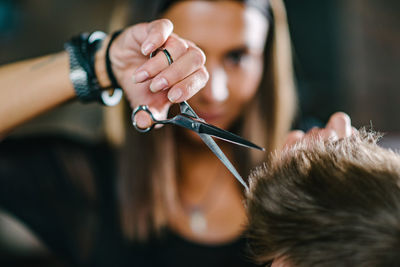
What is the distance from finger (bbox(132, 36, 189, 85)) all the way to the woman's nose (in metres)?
0.49

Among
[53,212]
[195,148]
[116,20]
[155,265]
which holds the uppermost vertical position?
[116,20]

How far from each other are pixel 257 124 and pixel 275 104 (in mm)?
102

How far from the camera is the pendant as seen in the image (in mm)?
1316

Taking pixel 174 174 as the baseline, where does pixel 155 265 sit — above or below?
below

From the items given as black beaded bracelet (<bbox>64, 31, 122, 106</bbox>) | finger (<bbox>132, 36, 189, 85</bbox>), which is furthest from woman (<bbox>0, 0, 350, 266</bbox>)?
finger (<bbox>132, 36, 189, 85</bbox>)

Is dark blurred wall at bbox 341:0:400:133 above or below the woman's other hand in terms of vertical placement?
above

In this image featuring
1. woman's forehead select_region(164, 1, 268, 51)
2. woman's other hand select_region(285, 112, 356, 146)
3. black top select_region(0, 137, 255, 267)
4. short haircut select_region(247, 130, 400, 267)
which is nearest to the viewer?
short haircut select_region(247, 130, 400, 267)

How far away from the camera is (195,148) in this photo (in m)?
1.42

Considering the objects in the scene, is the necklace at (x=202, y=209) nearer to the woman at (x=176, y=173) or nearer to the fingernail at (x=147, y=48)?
the woman at (x=176, y=173)

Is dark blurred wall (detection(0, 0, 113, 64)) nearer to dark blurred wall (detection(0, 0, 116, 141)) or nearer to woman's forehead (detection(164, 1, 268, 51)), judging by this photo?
dark blurred wall (detection(0, 0, 116, 141))

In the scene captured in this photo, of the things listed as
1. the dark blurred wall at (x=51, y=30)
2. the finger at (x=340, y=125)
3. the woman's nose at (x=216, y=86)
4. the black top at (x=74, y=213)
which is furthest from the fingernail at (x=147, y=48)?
the dark blurred wall at (x=51, y=30)

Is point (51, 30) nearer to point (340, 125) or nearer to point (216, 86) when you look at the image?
point (216, 86)

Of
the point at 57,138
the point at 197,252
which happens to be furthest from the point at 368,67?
the point at 57,138

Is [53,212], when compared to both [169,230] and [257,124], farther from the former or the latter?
[257,124]
